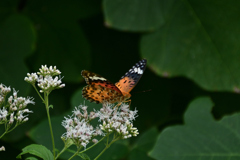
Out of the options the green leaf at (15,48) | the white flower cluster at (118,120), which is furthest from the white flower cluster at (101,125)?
the green leaf at (15,48)

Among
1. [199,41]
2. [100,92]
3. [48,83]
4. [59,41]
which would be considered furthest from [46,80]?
[199,41]

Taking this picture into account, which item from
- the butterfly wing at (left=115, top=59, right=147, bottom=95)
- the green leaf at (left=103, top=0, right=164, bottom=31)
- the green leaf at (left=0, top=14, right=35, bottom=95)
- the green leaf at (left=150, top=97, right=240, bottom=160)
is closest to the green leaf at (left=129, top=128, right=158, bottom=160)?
the green leaf at (left=150, top=97, right=240, bottom=160)

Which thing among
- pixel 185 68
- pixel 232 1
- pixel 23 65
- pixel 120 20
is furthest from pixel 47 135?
pixel 232 1

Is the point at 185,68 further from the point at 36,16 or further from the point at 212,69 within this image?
the point at 36,16

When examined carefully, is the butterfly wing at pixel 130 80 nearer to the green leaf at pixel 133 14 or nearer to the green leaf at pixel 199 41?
the green leaf at pixel 133 14

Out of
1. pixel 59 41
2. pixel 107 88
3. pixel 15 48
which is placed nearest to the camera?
pixel 107 88

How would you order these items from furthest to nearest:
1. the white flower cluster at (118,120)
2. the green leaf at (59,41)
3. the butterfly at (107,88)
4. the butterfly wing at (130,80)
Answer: the green leaf at (59,41), the butterfly wing at (130,80), the butterfly at (107,88), the white flower cluster at (118,120)

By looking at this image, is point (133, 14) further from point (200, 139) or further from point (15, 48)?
point (200, 139)

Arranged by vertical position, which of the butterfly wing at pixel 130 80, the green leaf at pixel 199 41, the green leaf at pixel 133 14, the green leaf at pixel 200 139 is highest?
the green leaf at pixel 133 14
